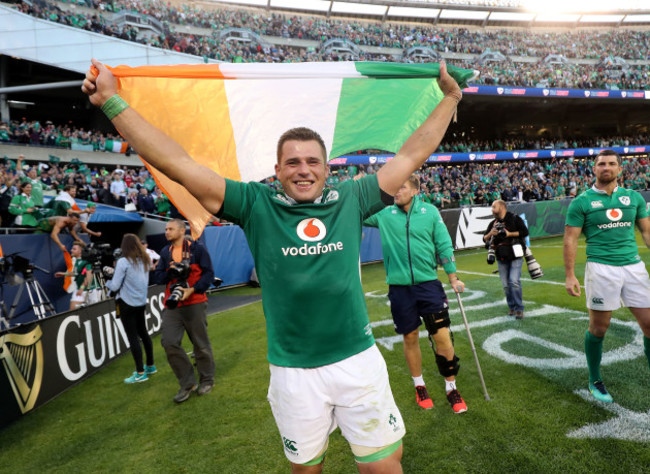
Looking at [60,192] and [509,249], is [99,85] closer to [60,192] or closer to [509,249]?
[509,249]

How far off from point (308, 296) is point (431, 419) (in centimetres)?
272

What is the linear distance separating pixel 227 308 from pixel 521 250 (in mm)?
7451

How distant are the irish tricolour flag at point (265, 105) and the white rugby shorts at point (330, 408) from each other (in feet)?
4.23

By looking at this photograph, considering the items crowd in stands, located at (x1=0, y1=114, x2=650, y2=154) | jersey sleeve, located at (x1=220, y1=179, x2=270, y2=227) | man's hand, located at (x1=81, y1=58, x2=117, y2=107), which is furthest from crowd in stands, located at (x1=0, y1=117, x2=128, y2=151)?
jersey sleeve, located at (x1=220, y1=179, x2=270, y2=227)

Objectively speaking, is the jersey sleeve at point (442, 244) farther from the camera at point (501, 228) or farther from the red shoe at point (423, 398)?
the camera at point (501, 228)

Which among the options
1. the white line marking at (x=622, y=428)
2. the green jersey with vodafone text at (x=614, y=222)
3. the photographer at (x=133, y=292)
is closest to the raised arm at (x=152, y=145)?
the white line marking at (x=622, y=428)

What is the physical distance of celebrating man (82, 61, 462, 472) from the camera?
1.89 m

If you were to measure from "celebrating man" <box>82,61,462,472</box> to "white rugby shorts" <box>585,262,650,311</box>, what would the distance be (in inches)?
119

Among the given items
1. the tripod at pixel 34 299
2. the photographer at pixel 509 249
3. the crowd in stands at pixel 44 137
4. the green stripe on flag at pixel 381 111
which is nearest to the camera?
the green stripe on flag at pixel 381 111

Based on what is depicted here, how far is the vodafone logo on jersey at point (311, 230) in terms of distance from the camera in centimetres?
197

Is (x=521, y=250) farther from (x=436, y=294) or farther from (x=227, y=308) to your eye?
(x=227, y=308)

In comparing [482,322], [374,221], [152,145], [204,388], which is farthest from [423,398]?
[152,145]

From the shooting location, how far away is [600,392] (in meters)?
3.88

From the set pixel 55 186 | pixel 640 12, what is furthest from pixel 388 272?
pixel 640 12
